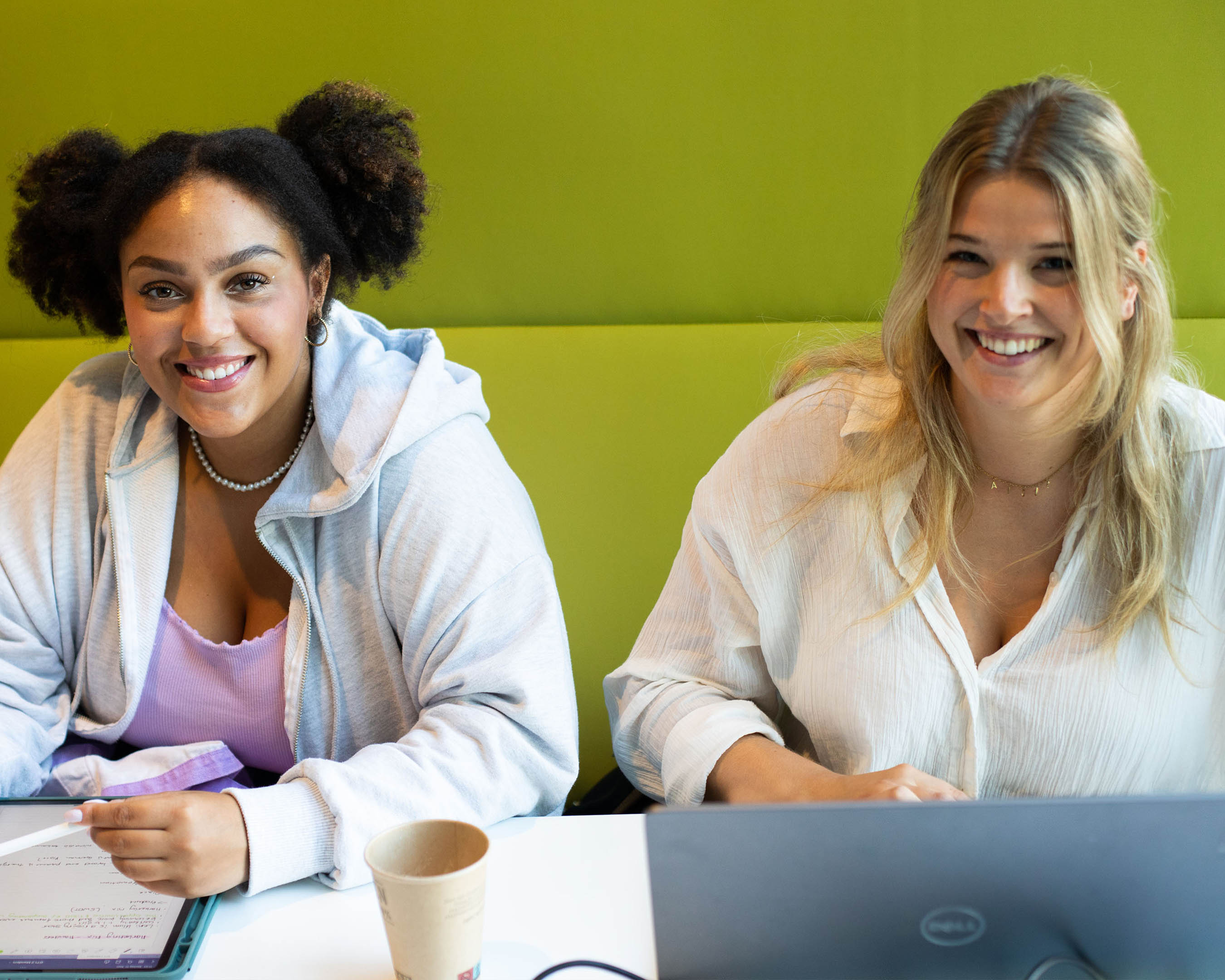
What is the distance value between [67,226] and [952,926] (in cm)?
120

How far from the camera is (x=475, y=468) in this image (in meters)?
1.18

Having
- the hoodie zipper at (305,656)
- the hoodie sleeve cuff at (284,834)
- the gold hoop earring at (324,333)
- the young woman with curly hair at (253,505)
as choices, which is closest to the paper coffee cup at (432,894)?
the hoodie sleeve cuff at (284,834)

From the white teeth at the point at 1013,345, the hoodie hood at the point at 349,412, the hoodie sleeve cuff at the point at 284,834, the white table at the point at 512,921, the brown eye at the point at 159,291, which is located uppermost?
the brown eye at the point at 159,291

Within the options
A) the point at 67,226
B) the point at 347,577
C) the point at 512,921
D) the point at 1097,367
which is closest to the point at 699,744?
the point at 512,921

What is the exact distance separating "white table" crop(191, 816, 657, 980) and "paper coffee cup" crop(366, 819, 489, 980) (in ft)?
0.18

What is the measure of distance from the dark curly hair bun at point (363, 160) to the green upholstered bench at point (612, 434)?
0.36 metres

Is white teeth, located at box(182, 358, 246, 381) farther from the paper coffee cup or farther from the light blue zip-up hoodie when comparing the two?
the paper coffee cup

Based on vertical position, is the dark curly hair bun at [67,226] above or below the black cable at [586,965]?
above

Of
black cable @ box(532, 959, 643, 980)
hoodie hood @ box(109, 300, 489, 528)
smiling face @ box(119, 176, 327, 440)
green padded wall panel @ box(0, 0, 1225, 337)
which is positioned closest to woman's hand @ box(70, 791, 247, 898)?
black cable @ box(532, 959, 643, 980)

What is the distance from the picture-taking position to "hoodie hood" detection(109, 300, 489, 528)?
1.12 meters

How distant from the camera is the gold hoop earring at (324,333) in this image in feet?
4.10

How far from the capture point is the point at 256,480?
4.18 ft

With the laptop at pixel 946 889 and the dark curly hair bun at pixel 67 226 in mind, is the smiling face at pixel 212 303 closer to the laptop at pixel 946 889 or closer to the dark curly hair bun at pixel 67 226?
the dark curly hair bun at pixel 67 226

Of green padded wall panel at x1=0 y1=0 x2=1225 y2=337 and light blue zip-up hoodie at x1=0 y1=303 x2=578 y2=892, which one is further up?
green padded wall panel at x1=0 y1=0 x2=1225 y2=337
